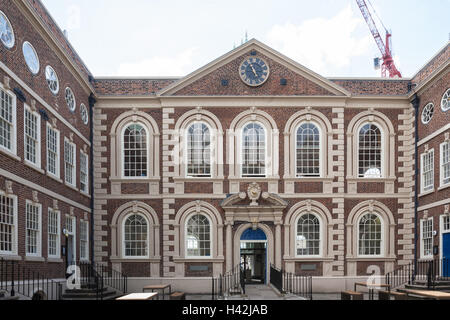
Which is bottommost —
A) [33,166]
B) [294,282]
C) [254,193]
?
[294,282]

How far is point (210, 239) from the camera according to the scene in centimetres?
2203

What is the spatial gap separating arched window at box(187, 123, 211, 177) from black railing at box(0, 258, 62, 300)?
803 cm

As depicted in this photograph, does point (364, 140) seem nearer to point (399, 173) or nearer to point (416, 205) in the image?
point (399, 173)

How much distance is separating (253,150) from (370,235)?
6.58 meters

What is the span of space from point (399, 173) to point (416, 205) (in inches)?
65.6

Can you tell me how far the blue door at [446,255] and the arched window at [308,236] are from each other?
530 centimetres

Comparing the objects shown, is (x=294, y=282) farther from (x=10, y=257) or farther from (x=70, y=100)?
(x=10, y=257)

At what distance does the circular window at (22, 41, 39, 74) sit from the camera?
15.1 metres

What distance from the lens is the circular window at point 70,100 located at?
63.4 ft

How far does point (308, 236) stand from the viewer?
22.2m

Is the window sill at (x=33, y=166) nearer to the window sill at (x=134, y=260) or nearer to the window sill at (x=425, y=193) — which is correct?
the window sill at (x=134, y=260)

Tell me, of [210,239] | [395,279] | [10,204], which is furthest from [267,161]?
[10,204]

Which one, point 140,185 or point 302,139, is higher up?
point 302,139

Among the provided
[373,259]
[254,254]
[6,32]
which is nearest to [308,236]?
[254,254]
